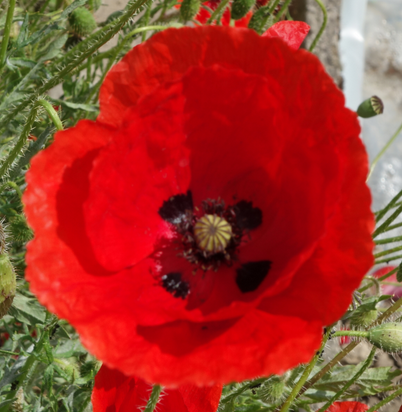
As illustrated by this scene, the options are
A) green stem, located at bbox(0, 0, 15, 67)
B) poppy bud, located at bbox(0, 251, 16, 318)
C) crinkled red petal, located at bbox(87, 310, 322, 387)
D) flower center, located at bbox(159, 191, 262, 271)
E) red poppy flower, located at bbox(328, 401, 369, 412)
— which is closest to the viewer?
crinkled red petal, located at bbox(87, 310, 322, 387)

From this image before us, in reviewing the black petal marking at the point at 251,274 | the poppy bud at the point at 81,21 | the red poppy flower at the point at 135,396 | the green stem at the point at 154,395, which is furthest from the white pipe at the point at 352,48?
the green stem at the point at 154,395

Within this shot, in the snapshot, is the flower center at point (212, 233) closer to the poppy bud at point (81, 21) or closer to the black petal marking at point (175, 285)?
the black petal marking at point (175, 285)

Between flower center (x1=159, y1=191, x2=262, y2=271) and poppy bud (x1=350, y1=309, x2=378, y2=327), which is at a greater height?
flower center (x1=159, y1=191, x2=262, y2=271)

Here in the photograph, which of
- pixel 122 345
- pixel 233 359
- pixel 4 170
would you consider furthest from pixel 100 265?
pixel 4 170

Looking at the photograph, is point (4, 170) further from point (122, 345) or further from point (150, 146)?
point (122, 345)

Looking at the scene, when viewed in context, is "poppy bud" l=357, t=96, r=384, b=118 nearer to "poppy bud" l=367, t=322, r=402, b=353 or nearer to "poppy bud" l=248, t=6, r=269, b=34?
"poppy bud" l=248, t=6, r=269, b=34

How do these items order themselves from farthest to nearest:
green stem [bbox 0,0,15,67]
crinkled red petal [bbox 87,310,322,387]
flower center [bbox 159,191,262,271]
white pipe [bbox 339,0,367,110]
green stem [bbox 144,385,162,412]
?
white pipe [bbox 339,0,367,110] → green stem [bbox 0,0,15,67] → flower center [bbox 159,191,262,271] → green stem [bbox 144,385,162,412] → crinkled red petal [bbox 87,310,322,387]

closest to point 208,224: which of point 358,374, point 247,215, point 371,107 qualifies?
point 247,215

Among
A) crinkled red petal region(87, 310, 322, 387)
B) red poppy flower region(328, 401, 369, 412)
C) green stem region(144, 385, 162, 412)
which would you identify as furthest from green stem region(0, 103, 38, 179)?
red poppy flower region(328, 401, 369, 412)
